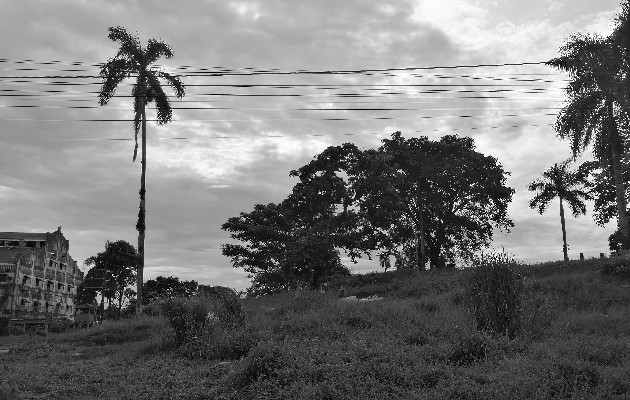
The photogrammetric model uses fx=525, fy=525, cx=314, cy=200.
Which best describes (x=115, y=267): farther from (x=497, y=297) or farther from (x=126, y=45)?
(x=497, y=297)

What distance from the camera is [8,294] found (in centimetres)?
5769

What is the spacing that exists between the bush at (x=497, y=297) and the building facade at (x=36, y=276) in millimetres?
56955

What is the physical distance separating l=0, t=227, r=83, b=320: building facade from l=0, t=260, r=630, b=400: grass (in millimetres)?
42642

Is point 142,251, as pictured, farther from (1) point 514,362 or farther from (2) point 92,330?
(1) point 514,362

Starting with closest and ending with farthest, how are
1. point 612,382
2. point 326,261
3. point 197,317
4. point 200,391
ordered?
point 612,382, point 200,391, point 197,317, point 326,261

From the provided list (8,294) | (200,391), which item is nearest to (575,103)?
(200,391)

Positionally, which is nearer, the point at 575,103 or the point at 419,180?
the point at 575,103

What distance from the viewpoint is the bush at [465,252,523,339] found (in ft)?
47.9

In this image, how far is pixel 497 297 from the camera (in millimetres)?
14688

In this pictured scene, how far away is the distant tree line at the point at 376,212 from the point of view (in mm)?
36125

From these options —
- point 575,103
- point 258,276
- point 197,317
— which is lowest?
point 197,317

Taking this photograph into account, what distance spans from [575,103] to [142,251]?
86.9ft

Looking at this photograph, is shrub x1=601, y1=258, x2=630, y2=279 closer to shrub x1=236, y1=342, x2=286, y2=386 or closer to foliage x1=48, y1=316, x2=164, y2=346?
shrub x1=236, y1=342, x2=286, y2=386

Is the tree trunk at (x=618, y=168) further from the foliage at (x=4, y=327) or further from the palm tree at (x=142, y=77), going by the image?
the foliage at (x=4, y=327)
